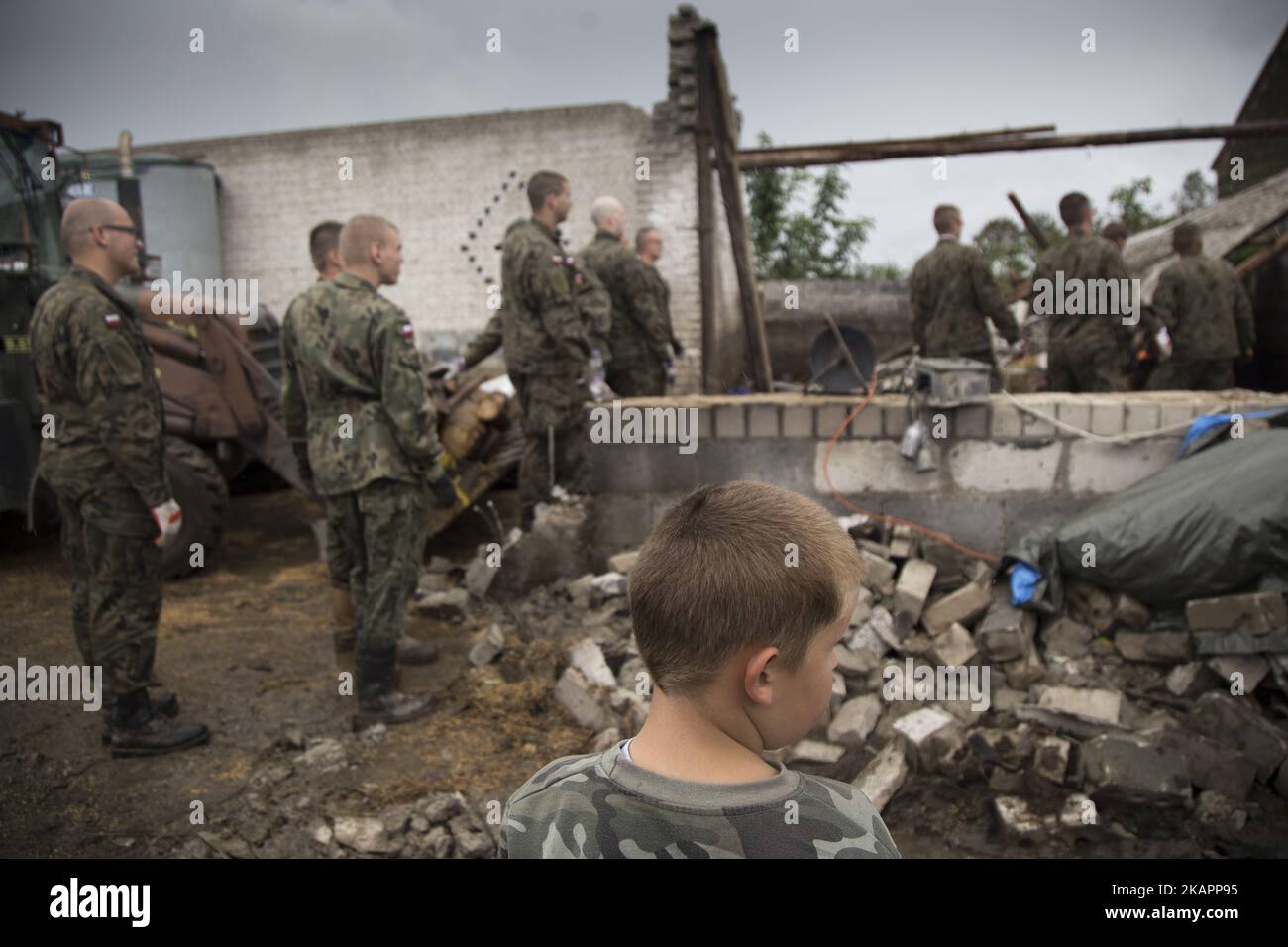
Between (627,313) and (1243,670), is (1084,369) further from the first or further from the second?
(1243,670)

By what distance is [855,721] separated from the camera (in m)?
3.26

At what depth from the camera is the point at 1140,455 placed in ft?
13.4

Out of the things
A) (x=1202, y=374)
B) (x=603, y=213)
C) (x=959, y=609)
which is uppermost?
(x=603, y=213)

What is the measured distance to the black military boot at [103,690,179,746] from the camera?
3367 mm

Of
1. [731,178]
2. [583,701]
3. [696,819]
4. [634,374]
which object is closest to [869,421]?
[583,701]

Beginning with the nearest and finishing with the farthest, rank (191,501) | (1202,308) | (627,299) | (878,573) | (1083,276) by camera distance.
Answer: (878,573)
(191,501)
(1083,276)
(627,299)
(1202,308)

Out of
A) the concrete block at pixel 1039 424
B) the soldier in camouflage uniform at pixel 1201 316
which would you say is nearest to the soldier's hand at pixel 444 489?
the concrete block at pixel 1039 424

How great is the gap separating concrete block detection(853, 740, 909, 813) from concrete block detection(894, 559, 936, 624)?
0.73m

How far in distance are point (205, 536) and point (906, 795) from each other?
4543 mm

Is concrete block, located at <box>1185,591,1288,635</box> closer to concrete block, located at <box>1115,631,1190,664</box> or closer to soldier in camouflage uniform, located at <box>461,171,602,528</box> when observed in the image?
concrete block, located at <box>1115,631,1190,664</box>

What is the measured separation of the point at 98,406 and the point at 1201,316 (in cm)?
733

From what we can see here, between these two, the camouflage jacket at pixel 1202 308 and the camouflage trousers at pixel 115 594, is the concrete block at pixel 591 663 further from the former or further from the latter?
the camouflage jacket at pixel 1202 308

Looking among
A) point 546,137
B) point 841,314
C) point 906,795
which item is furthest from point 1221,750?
point 546,137
